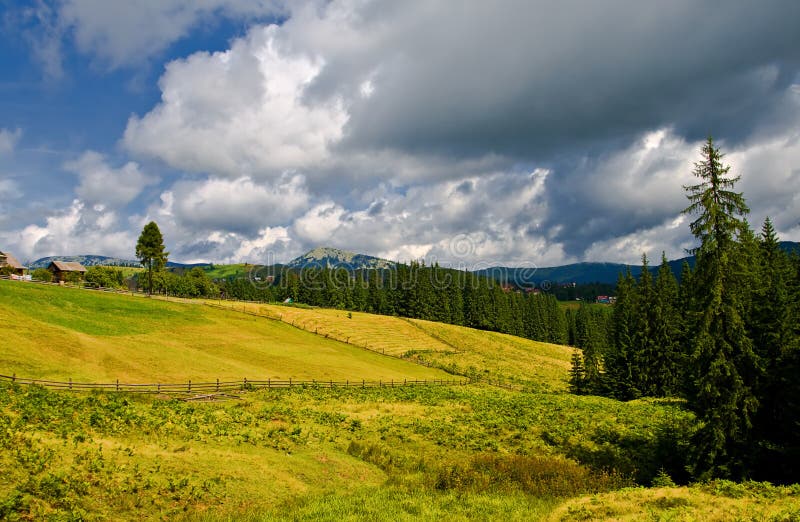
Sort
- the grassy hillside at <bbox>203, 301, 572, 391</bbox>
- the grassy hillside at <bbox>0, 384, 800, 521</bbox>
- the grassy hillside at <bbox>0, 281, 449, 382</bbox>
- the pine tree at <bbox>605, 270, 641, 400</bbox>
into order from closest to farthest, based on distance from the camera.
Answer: the grassy hillside at <bbox>0, 384, 800, 521</bbox>, the grassy hillside at <bbox>0, 281, 449, 382</bbox>, the pine tree at <bbox>605, 270, 641, 400</bbox>, the grassy hillside at <bbox>203, 301, 572, 391</bbox>

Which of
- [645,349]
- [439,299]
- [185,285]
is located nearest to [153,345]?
[645,349]

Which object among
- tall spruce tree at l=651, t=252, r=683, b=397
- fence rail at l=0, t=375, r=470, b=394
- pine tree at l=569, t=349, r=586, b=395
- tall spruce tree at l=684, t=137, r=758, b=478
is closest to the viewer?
tall spruce tree at l=684, t=137, r=758, b=478

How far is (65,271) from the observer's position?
134500mm

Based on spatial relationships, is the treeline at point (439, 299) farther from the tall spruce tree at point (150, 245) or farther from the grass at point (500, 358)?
the tall spruce tree at point (150, 245)

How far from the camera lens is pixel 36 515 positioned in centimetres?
1355

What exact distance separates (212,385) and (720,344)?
39.2 m

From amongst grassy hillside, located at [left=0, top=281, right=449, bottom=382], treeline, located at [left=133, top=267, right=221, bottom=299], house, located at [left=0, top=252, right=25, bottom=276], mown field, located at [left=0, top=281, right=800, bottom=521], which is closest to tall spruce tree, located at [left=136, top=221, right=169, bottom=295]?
grassy hillside, located at [left=0, top=281, right=449, bottom=382]

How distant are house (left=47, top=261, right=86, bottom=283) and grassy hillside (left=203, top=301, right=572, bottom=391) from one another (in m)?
73.5

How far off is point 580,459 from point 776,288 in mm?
14706

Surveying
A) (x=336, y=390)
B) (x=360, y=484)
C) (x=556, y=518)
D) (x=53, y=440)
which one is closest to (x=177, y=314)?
(x=336, y=390)

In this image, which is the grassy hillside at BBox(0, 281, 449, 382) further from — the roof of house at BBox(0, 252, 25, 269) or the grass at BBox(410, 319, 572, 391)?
the roof of house at BBox(0, 252, 25, 269)

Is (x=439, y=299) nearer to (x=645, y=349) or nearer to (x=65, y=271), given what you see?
(x=645, y=349)

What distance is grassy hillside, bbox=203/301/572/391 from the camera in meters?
74.6

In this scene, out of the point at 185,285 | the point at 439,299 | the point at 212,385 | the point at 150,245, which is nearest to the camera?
the point at 212,385
